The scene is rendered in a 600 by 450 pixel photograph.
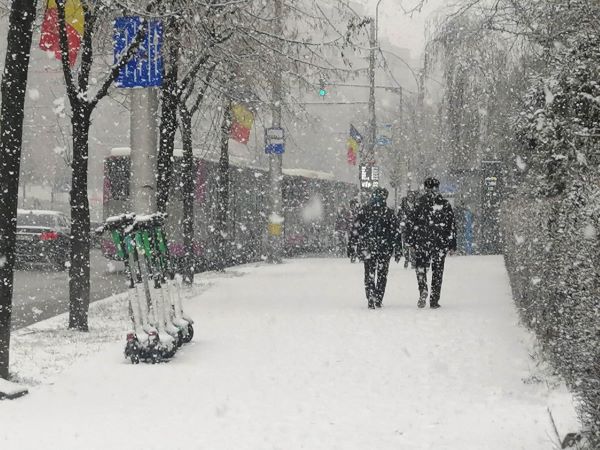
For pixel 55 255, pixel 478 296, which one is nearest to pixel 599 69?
pixel 478 296

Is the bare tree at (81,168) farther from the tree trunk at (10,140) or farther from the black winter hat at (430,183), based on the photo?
the black winter hat at (430,183)

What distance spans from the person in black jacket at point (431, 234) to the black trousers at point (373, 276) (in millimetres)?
511

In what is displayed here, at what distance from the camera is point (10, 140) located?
300 inches

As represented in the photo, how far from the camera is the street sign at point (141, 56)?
10.7m

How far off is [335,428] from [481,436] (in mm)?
929

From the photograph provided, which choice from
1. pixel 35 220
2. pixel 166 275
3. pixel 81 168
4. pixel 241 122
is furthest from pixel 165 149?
pixel 35 220

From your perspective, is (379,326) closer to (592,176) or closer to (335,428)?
(335,428)

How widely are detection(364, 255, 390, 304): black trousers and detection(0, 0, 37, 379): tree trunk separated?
6939 mm

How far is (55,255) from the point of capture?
2273 centimetres

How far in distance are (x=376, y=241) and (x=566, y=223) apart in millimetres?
7994

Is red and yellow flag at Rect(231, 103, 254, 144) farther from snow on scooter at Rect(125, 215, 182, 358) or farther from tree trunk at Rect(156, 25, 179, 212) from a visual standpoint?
snow on scooter at Rect(125, 215, 182, 358)

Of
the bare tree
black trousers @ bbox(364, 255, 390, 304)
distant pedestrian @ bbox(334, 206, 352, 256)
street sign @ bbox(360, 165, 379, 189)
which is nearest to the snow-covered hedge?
black trousers @ bbox(364, 255, 390, 304)

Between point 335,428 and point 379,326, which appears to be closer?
point 335,428

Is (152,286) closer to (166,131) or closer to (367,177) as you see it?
(166,131)
